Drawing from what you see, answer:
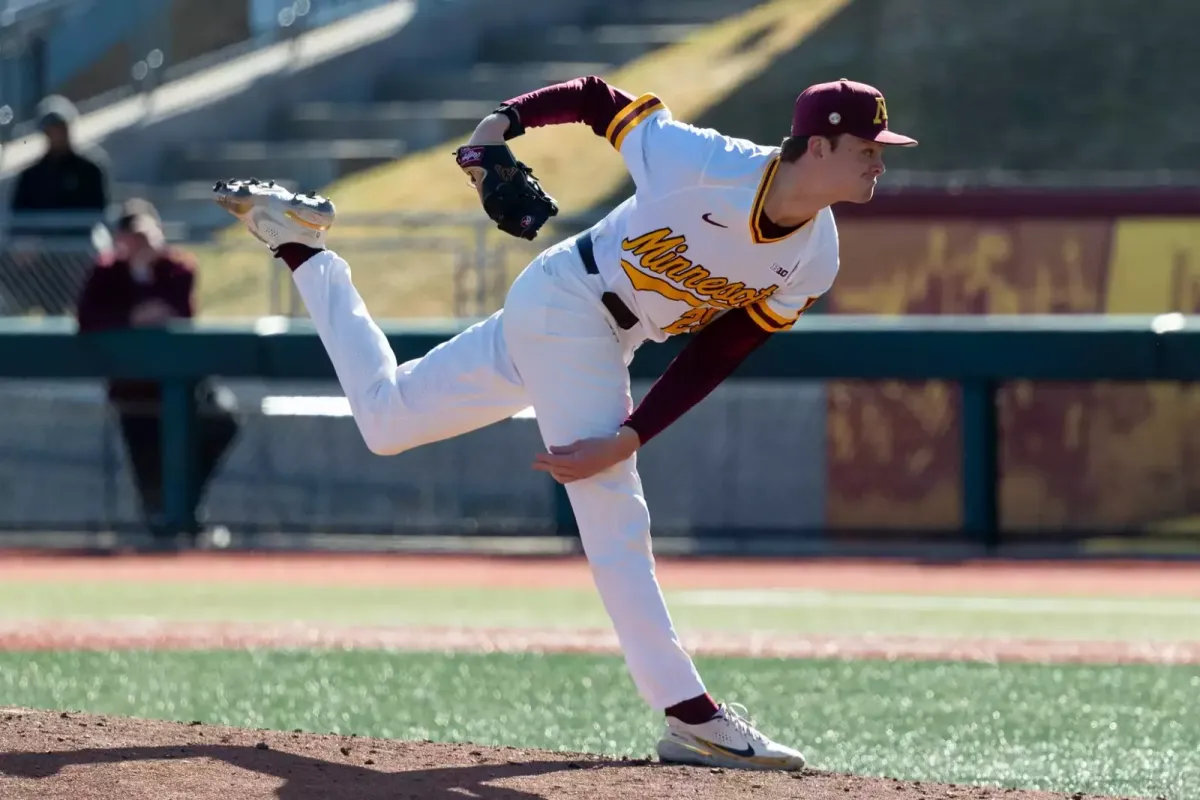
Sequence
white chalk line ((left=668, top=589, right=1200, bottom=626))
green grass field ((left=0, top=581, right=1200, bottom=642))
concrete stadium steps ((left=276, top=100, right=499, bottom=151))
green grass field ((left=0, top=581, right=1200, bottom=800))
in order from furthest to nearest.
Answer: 1. concrete stadium steps ((left=276, top=100, right=499, bottom=151))
2. white chalk line ((left=668, top=589, right=1200, bottom=626))
3. green grass field ((left=0, top=581, right=1200, bottom=642))
4. green grass field ((left=0, top=581, right=1200, bottom=800))

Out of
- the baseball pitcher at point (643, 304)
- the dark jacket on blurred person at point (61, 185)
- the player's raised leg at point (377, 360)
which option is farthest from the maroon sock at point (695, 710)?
the dark jacket on blurred person at point (61, 185)

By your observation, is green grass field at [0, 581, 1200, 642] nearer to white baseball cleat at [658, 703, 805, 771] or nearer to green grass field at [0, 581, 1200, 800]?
green grass field at [0, 581, 1200, 800]

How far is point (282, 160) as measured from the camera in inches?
685

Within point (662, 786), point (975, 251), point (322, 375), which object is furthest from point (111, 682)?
point (975, 251)

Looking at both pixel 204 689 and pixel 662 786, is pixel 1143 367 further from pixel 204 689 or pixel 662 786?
pixel 662 786

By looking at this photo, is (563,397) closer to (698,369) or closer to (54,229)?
(698,369)

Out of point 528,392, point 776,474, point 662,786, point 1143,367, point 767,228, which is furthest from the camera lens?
point 776,474

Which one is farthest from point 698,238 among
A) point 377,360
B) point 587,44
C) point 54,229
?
point 587,44

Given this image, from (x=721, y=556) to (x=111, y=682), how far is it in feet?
15.8

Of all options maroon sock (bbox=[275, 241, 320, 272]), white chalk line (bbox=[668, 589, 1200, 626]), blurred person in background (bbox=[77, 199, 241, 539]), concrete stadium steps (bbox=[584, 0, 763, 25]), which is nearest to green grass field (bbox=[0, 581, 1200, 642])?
white chalk line (bbox=[668, 589, 1200, 626])

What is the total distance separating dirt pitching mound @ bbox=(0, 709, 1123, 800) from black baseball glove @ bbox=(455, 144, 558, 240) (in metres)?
1.24

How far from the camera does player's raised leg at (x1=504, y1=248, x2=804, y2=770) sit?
15.6 ft

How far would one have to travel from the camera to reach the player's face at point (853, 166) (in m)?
4.57

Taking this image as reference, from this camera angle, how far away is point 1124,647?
748cm
